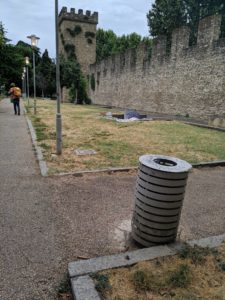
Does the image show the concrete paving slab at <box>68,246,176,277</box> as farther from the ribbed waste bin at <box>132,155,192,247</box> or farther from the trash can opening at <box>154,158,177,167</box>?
the trash can opening at <box>154,158,177,167</box>

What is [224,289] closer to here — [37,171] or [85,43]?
[37,171]

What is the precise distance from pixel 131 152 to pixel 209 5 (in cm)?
3098

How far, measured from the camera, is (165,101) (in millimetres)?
20297

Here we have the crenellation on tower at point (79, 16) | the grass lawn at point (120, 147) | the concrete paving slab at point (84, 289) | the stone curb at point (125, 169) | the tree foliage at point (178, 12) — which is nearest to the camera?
the concrete paving slab at point (84, 289)

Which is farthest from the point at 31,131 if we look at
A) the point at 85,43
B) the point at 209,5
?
the point at 85,43

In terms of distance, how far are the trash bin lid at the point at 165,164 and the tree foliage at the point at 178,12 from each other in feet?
102

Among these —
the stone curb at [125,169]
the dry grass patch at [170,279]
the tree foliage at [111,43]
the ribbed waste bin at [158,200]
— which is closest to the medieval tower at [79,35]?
the tree foliage at [111,43]

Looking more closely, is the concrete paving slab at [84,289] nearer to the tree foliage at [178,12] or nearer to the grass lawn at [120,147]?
the grass lawn at [120,147]

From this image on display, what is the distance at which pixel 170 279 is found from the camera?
7.49 feet

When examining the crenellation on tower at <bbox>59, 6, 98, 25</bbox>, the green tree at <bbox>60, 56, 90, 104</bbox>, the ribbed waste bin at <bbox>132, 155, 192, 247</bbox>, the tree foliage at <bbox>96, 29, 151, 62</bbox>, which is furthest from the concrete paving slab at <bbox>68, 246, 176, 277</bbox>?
the tree foliage at <bbox>96, 29, 151, 62</bbox>

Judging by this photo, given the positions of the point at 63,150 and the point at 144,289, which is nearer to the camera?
the point at 144,289

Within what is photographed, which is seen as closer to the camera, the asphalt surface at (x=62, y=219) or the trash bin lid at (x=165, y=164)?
the asphalt surface at (x=62, y=219)

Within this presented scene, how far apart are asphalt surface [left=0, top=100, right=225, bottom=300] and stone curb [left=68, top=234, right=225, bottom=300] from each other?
18 centimetres

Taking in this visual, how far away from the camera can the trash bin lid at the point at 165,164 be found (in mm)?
2732
